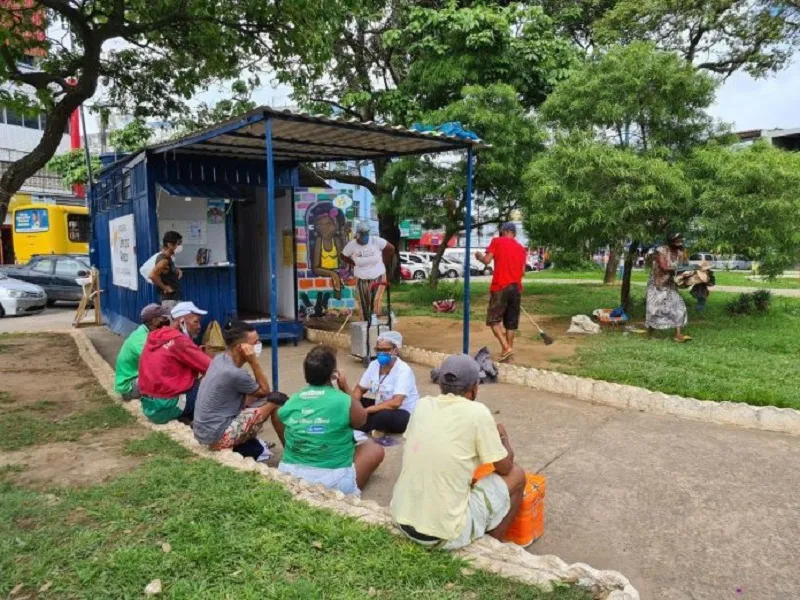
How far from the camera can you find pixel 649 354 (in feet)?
24.7

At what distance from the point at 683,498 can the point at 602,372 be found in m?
2.79

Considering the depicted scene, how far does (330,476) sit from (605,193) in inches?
259

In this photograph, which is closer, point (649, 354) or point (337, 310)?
point (649, 354)

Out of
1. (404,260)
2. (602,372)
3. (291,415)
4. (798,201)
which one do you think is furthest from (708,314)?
(404,260)

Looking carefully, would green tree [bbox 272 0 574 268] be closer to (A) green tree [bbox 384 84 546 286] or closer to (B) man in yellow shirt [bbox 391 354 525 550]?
(A) green tree [bbox 384 84 546 286]

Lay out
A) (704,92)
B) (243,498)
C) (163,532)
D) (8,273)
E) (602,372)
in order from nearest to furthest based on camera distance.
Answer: (163,532) < (243,498) < (602,372) < (704,92) < (8,273)

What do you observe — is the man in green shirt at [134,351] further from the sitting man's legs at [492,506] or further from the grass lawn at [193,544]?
the sitting man's legs at [492,506]

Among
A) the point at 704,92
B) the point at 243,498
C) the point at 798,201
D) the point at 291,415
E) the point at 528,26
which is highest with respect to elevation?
the point at 528,26

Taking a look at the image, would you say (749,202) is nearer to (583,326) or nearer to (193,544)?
(583,326)

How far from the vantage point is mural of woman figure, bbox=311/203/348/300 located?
1038 cm

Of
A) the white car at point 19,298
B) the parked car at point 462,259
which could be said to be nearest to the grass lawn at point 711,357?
the white car at point 19,298

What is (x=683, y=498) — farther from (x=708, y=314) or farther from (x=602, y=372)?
(x=708, y=314)

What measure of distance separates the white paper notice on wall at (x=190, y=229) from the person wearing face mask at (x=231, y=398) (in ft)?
17.0

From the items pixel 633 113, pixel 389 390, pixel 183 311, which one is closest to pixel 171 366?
pixel 183 311
